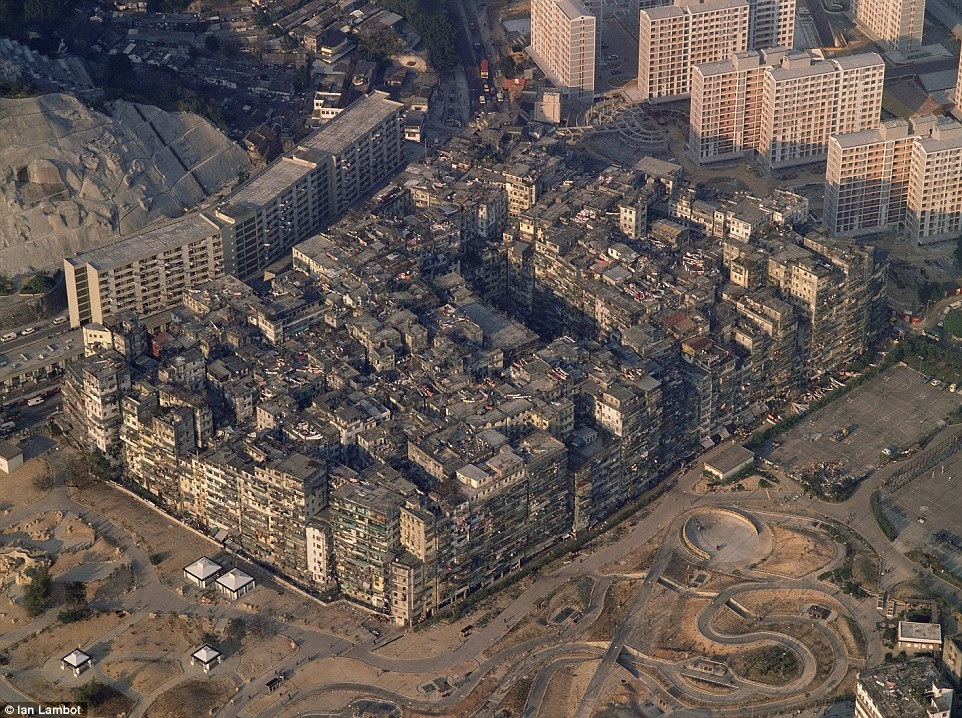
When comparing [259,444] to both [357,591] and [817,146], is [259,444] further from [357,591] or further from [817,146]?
[817,146]

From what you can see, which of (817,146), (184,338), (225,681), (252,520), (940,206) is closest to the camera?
(225,681)

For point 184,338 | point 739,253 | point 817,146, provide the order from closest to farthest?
point 184,338 → point 739,253 → point 817,146

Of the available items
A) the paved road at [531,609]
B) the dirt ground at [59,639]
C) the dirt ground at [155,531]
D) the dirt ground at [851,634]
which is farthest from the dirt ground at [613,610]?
the dirt ground at [59,639]

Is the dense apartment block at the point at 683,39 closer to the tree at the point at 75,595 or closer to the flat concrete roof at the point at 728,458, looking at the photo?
the flat concrete roof at the point at 728,458

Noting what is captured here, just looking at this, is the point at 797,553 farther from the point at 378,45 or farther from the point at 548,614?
the point at 378,45

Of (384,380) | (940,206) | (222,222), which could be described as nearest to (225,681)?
(384,380)

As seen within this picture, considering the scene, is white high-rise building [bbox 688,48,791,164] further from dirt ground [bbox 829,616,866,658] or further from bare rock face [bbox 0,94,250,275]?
dirt ground [bbox 829,616,866,658]
